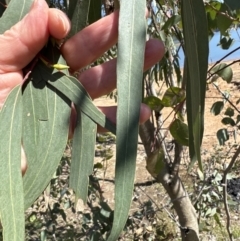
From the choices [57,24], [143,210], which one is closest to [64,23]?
[57,24]

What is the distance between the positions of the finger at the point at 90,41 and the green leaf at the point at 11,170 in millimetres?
127

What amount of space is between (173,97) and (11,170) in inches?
28.3

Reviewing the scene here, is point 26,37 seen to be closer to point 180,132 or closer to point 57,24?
point 57,24

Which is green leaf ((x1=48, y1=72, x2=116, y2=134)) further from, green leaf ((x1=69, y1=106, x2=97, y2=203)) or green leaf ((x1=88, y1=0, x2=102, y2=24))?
green leaf ((x1=88, y1=0, x2=102, y2=24))

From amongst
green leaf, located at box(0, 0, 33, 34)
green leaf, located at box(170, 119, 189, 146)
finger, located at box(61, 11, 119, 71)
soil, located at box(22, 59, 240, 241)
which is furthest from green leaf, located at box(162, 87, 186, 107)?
green leaf, located at box(0, 0, 33, 34)

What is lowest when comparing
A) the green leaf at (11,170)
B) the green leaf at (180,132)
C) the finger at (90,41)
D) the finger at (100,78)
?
the green leaf at (11,170)

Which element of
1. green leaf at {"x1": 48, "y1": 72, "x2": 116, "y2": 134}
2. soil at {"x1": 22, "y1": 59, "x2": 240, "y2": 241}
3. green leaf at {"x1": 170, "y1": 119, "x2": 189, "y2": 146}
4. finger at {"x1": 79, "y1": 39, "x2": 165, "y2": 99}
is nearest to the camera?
green leaf at {"x1": 48, "y1": 72, "x2": 116, "y2": 134}

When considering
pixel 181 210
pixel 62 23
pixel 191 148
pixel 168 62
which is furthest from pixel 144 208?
pixel 62 23

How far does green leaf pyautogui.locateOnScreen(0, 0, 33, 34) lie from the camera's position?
79 cm

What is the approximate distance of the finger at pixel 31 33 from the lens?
2.47 ft

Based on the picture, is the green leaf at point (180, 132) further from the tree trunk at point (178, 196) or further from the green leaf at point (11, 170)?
the green leaf at point (11, 170)

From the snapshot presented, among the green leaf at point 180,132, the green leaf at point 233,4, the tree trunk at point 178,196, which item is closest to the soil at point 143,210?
the tree trunk at point 178,196

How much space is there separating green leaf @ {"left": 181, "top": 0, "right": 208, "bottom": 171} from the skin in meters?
0.08

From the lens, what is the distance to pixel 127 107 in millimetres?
646
